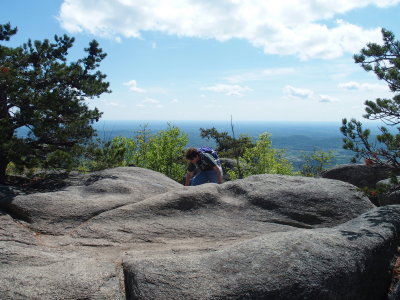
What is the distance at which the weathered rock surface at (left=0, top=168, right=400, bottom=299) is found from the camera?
5488mm

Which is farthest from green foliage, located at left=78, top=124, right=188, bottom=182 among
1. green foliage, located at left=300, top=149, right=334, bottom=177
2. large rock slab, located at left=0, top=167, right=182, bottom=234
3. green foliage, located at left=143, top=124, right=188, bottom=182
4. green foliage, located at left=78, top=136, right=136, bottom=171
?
green foliage, located at left=300, top=149, right=334, bottom=177

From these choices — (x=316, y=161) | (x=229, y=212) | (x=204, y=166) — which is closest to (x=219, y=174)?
(x=204, y=166)

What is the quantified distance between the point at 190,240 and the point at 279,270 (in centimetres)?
256

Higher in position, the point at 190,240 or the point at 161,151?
the point at 161,151

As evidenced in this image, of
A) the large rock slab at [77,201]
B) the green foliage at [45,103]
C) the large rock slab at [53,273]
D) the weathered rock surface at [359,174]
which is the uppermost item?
the green foliage at [45,103]

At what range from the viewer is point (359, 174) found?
66.2 ft

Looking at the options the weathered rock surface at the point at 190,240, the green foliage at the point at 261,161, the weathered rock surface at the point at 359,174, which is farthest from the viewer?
the green foliage at the point at 261,161

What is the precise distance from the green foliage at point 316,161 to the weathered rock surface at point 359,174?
7540 millimetres

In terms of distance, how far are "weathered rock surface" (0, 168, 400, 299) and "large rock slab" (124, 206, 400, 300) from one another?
0.06 ft

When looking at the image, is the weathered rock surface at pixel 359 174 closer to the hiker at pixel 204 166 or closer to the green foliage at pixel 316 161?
the green foliage at pixel 316 161

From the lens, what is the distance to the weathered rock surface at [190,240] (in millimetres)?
5488

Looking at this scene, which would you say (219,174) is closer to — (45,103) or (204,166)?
(204,166)

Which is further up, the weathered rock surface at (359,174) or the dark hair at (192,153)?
the dark hair at (192,153)

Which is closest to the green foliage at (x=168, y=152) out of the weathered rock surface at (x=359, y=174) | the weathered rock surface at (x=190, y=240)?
the weathered rock surface at (x=359, y=174)
